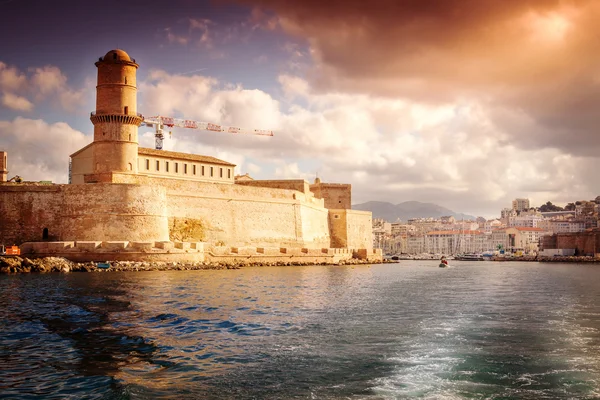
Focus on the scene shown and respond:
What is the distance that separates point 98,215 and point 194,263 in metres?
4.99

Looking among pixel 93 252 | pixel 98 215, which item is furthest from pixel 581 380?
pixel 98 215

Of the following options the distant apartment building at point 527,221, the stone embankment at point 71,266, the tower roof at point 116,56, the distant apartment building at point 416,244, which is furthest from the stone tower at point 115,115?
the distant apartment building at point 527,221

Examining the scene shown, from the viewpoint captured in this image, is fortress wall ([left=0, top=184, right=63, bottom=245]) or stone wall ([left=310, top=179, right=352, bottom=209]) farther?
stone wall ([left=310, top=179, right=352, bottom=209])

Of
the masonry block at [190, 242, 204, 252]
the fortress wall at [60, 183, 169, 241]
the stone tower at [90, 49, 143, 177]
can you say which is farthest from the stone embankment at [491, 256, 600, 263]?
the fortress wall at [60, 183, 169, 241]

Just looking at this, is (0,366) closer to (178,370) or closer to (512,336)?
(178,370)

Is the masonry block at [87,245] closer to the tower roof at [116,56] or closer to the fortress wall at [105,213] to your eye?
the fortress wall at [105,213]

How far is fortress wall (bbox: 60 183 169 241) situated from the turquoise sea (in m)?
11.2

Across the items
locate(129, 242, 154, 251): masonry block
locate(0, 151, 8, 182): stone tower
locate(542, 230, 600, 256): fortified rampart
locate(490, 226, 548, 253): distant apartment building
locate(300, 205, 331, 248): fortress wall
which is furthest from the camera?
locate(490, 226, 548, 253): distant apartment building

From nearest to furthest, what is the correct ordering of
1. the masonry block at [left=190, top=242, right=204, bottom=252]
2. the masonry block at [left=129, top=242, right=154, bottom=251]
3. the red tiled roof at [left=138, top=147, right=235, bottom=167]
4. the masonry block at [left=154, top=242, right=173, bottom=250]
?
the masonry block at [left=129, top=242, right=154, bottom=251] < the masonry block at [left=154, top=242, right=173, bottom=250] < the masonry block at [left=190, top=242, right=204, bottom=252] < the red tiled roof at [left=138, top=147, right=235, bottom=167]

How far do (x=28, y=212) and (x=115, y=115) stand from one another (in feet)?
21.5

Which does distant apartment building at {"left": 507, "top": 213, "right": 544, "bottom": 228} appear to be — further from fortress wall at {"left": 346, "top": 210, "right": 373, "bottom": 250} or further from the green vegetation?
the green vegetation

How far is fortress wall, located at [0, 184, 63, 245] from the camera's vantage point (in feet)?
92.7

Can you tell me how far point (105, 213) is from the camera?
28.8 metres

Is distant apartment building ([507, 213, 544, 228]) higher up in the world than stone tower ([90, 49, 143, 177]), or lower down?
lower down
